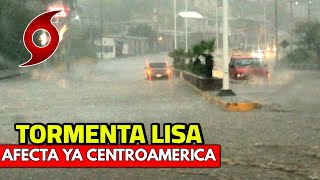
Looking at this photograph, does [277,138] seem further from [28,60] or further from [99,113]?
[28,60]

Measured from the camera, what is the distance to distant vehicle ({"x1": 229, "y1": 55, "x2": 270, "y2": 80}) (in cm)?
3756

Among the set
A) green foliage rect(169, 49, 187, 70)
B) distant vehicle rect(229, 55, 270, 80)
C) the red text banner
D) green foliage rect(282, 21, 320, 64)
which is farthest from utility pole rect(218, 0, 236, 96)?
green foliage rect(282, 21, 320, 64)

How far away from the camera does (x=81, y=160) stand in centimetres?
949

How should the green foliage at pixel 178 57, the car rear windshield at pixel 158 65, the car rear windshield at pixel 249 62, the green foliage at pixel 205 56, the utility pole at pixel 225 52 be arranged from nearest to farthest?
the utility pole at pixel 225 52 → the green foliage at pixel 205 56 → the car rear windshield at pixel 249 62 → the car rear windshield at pixel 158 65 → the green foliage at pixel 178 57

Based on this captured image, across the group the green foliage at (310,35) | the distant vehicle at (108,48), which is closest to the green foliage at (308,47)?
the green foliage at (310,35)

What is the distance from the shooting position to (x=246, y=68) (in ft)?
124

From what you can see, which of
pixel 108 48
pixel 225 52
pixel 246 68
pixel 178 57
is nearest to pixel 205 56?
pixel 225 52

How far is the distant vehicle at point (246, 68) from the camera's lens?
123 feet

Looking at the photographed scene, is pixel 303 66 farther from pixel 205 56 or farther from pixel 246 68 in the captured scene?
pixel 205 56

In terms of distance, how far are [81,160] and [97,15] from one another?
524 feet

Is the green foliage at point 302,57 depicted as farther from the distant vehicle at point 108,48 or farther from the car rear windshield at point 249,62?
the distant vehicle at point 108,48

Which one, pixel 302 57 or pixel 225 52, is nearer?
pixel 225 52

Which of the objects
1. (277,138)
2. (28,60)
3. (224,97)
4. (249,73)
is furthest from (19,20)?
(277,138)

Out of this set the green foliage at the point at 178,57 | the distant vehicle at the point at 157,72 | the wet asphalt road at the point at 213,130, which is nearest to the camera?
the wet asphalt road at the point at 213,130
